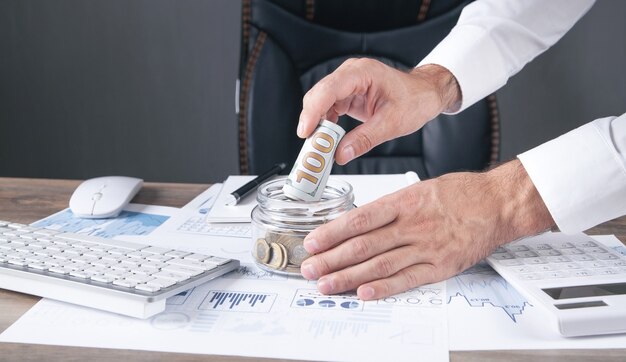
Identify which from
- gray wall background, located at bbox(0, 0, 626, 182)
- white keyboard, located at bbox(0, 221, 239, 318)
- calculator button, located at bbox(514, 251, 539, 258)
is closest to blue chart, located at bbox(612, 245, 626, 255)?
calculator button, located at bbox(514, 251, 539, 258)

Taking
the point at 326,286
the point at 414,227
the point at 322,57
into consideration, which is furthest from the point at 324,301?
the point at 322,57

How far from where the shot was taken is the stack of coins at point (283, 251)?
78cm

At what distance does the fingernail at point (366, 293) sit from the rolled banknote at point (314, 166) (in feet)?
0.41

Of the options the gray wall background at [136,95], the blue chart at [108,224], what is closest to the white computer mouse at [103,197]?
the blue chart at [108,224]

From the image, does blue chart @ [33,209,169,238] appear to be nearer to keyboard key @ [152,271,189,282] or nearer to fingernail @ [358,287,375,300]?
keyboard key @ [152,271,189,282]

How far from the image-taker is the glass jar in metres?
0.78

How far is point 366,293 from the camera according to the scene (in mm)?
719

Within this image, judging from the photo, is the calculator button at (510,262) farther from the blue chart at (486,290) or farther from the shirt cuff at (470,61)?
the shirt cuff at (470,61)

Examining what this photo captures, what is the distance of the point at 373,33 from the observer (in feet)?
4.77

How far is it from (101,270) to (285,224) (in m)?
0.21

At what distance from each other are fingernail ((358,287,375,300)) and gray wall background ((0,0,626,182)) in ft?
5.38

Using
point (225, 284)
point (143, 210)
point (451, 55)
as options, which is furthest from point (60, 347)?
point (451, 55)

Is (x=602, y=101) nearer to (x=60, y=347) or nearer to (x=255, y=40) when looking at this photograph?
(x=255, y=40)

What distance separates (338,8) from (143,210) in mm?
618
